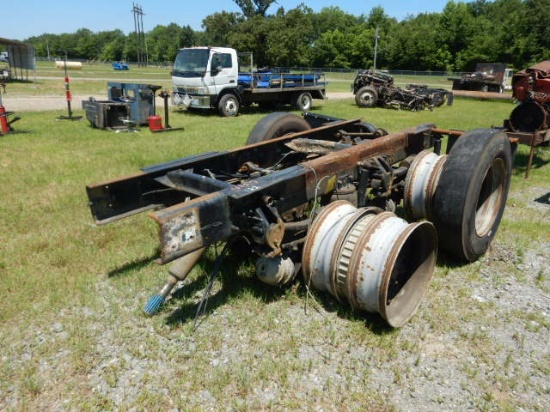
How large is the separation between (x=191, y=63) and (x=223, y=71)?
3.37 feet

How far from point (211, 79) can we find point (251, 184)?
1141cm

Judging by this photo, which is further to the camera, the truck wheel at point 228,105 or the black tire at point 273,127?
the truck wheel at point 228,105

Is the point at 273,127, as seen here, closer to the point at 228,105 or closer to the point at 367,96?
the point at 228,105

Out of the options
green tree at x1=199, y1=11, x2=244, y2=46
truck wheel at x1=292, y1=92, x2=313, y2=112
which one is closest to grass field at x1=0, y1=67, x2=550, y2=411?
truck wheel at x1=292, y1=92, x2=313, y2=112

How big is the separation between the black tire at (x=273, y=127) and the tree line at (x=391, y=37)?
42.0 meters

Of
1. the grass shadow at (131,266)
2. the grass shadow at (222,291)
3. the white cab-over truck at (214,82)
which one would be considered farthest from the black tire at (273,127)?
the white cab-over truck at (214,82)

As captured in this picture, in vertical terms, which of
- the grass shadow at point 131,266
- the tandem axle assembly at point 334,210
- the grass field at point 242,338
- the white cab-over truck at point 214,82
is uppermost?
the white cab-over truck at point 214,82

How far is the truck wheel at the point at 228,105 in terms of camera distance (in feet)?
44.9

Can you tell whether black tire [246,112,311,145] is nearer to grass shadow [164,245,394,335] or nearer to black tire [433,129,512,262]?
→ grass shadow [164,245,394,335]

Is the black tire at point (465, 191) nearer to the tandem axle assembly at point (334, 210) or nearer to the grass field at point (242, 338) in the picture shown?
the tandem axle assembly at point (334, 210)

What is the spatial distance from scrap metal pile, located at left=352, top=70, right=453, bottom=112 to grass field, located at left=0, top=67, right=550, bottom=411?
44.7 ft

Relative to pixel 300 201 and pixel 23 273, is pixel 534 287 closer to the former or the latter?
pixel 300 201

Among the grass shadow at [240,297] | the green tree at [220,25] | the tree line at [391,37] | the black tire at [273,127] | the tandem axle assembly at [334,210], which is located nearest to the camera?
the tandem axle assembly at [334,210]

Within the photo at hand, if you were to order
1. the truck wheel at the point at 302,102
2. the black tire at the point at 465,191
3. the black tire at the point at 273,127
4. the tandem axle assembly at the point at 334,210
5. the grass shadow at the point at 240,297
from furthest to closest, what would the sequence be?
1. the truck wheel at the point at 302,102
2. the black tire at the point at 273,127
3. the black tire at the point at 465,191
4. the grass shadow at the point at 240,297
5. the tandem axle assembly at the point at 334,210
